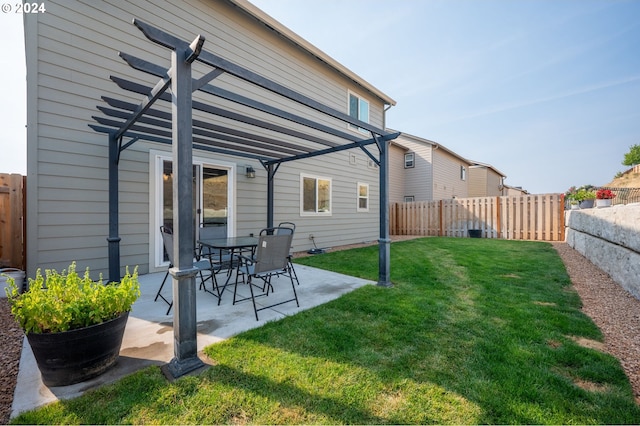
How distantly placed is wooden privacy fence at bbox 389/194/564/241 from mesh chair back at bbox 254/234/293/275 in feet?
33.5

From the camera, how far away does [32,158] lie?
12.6 ft

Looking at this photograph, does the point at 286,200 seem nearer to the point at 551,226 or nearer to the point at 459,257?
the point at 459,257

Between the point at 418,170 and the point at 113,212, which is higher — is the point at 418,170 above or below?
above

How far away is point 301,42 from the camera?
7.13 metres

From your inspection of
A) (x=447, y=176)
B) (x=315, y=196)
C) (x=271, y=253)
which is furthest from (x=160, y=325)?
(x=447, y=176)

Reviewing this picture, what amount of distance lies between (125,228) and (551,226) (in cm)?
1242

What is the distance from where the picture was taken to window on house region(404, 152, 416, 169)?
659 inches

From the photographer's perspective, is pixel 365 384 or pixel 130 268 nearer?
pixel 365 384

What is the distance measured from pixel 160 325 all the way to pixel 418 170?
16090 millimetres

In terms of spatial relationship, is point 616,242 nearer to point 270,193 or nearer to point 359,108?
point 270,193

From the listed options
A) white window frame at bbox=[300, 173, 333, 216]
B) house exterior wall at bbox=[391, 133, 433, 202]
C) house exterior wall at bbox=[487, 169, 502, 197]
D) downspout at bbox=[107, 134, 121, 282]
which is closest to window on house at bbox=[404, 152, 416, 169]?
house exterior wall at bbox=[391, 133, 433, 202]

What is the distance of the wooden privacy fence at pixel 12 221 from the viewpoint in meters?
4.03

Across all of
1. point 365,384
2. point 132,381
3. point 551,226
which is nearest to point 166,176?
point 132,381

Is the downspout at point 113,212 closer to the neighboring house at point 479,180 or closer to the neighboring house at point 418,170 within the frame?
the neighboring house at point 418,170
